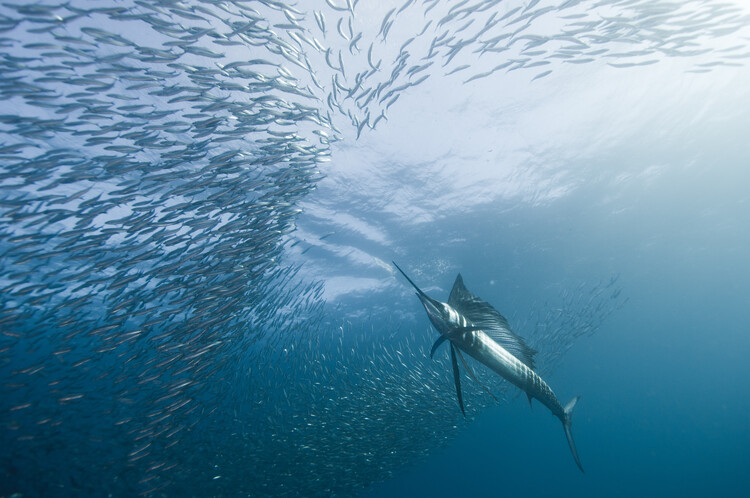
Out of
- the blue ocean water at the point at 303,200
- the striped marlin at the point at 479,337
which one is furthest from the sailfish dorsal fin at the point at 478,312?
the blue ocean water at the point at 303,200

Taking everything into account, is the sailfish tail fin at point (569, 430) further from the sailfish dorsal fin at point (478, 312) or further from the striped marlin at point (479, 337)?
the sailfish dorsal fin at point (478, 312)

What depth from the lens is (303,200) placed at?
12812mm

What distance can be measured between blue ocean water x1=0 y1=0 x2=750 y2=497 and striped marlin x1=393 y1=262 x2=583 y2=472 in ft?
16.4

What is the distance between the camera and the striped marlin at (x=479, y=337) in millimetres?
2486

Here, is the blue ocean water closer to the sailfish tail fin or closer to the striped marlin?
the striped marlin

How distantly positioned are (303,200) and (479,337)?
36.0ft

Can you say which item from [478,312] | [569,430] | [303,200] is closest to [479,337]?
[478,312]

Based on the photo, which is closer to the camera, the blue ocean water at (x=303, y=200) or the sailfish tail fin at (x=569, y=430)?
the sailfish tail fin at (x=569, y=430)

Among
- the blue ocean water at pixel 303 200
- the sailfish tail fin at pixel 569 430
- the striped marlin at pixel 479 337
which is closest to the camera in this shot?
the striped marlin at pixel 479 337

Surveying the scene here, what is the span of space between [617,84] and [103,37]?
46.3ft

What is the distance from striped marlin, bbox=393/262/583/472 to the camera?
2.49 metres

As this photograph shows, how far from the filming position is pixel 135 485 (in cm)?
1073

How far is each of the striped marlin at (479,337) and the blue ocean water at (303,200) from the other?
499 cm

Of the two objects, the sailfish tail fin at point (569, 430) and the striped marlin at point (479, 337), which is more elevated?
the striped marlin at point (479, 337)
